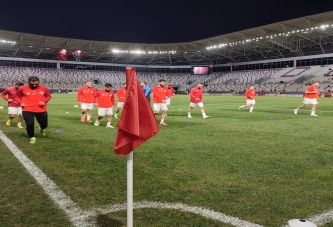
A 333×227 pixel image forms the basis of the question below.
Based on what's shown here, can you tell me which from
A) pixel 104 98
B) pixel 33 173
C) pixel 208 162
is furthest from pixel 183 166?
pixel 104 98

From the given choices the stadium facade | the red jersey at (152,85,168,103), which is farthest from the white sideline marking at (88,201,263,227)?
the stadium facade

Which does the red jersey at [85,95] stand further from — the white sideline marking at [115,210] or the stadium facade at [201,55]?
the stadium facade at [201,55]

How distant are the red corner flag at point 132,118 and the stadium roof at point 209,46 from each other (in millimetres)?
43017

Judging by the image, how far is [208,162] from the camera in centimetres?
513

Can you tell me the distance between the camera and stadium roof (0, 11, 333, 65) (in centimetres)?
4469

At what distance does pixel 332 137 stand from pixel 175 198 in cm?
651

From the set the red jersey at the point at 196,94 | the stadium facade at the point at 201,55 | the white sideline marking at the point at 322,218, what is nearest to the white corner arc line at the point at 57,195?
the white sideline marking at the point at 322,218

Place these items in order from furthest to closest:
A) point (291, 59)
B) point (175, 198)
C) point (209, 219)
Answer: point (291, 59) → point (175, 198) → point (209, 219)

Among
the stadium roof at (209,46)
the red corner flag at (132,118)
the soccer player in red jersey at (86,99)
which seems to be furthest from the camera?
the stadium roof at (209,46)

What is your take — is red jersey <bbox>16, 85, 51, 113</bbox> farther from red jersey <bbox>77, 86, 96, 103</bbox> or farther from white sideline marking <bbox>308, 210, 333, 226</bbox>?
white sideline marking <bbox>308, 210, 333, 226</bbox>

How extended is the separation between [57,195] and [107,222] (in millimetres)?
1036

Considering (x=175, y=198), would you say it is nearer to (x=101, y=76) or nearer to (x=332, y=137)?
(x=332, y=137)

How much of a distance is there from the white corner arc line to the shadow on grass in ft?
0.29

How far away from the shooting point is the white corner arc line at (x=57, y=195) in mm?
2875
